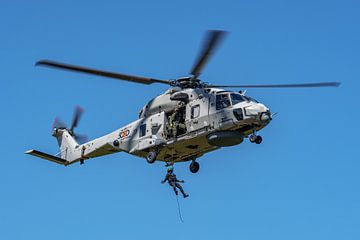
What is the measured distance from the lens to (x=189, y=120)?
2955 cm

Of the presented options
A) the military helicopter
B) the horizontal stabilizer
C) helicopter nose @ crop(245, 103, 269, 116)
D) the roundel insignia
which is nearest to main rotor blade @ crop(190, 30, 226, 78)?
the military helicopter

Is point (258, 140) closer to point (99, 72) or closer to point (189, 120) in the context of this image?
point (189, 120)

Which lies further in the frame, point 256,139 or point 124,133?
point 124,133

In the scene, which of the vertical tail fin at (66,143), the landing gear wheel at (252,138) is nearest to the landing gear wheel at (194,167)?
the landing gear wheel at (252,138)

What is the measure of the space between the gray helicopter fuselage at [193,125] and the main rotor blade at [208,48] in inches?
64.6

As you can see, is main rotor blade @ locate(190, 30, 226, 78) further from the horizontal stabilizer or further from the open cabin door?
the horizontal stabilizer

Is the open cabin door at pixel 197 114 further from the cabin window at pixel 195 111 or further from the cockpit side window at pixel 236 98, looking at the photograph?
the cockpit side window at pixel 236 98

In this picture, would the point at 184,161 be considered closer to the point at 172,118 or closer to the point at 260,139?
the point at 172,118

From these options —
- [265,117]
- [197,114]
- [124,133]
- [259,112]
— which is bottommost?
[265,117]

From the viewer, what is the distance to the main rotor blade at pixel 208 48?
25.8 metres

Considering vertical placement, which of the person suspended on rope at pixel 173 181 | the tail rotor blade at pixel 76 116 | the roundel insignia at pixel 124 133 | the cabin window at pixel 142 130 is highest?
the tail rotor blade at pixel 76 116

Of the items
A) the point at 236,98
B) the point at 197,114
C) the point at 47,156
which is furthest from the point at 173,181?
the point at 47,156

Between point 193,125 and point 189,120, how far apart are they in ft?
1.19

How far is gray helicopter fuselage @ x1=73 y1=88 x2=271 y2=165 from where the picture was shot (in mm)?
28250
